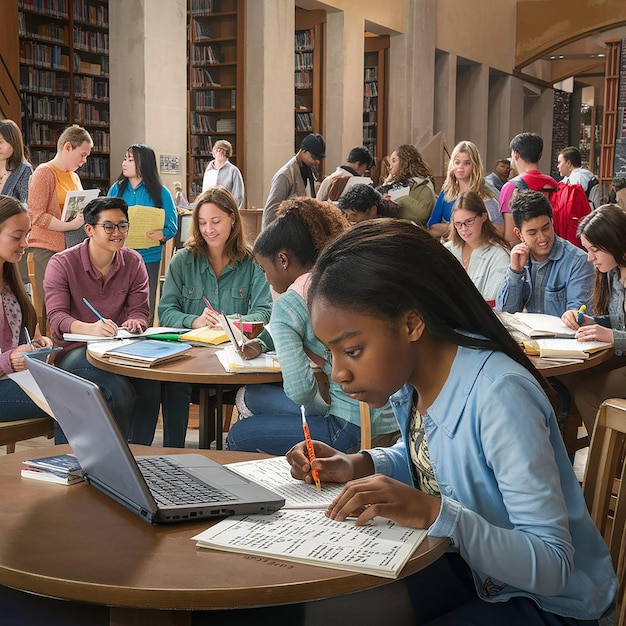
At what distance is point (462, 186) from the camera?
641cm

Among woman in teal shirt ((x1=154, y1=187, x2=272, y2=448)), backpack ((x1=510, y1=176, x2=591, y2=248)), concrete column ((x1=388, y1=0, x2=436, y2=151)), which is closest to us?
woman in teal shirt ((x1=154, y1=187, x2=272, y2=448))

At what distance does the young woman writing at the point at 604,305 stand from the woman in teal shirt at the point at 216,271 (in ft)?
4.72

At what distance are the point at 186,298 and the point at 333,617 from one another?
2.87m

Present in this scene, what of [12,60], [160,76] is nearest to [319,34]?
[160,76]

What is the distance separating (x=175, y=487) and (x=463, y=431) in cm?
50

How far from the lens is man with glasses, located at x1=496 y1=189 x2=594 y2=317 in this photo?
4129mm

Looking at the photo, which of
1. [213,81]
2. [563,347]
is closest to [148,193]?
[563,347]

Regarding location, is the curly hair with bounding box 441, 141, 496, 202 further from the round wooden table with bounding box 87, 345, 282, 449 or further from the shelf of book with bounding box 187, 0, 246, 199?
the shelf of book with bounding box 187, 0, 246, 199

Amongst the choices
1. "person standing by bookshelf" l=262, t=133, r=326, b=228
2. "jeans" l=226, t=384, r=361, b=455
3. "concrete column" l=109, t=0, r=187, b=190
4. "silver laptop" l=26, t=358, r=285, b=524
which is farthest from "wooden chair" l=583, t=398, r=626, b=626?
"concrete column" l=109, t=0, r=187, b=190

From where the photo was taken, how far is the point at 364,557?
127 centimetres

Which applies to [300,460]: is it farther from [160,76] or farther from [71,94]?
[71,94]

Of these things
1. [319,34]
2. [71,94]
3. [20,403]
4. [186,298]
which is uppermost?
[319,34]

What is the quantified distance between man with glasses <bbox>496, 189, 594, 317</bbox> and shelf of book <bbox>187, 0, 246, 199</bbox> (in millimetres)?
7119

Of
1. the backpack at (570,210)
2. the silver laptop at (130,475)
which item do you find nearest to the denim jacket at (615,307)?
the silver laptop at (130,475)
